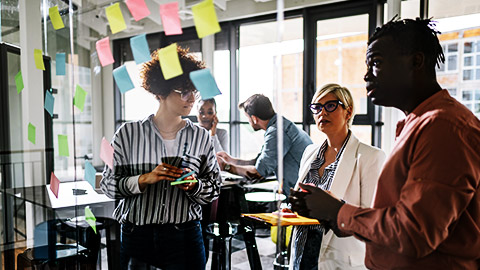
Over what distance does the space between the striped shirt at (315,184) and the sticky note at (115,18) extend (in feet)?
2.90

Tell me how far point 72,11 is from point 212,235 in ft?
3.78

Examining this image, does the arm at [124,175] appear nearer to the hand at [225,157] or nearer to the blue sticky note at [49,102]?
the hand at [225,157]

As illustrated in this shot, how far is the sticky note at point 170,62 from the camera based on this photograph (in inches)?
55.4

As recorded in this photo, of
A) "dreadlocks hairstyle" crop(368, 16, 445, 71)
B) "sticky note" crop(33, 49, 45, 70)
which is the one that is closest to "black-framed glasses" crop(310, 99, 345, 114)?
"dreadlocks hairstyle" crop(368, 16, 445, 71)

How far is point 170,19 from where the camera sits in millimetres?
1423

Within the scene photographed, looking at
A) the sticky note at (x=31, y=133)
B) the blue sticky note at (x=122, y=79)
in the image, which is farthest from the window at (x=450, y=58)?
the sticky note at (x=31, y=133)

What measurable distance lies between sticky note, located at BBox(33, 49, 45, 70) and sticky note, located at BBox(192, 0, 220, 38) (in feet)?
A: 3.89

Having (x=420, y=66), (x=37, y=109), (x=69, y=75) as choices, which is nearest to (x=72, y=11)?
(x=69, y=75)

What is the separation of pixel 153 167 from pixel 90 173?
0.37 m

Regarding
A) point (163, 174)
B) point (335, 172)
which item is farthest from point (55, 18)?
point (335, 172)

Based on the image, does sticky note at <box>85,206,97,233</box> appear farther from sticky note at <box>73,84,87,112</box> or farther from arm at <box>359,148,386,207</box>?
arm at <box>359,148,386,207</box>

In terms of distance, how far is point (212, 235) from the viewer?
1.53 metres

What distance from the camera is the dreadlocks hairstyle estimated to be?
1.06m

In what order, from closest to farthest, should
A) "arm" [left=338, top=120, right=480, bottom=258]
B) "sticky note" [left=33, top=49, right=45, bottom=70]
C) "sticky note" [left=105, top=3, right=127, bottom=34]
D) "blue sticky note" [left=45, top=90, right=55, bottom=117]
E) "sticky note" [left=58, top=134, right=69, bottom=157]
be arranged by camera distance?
"arm" [left=338, top=120, right=480, bottom=258] < "sticky note" [left=105, top=3, right=127, bottom=34] < "sticky note" [left=58, top=134, right=69, bottom=157] < "blue sticky note" [left=45, top=90, right=55, bottom=117] < "sticky note" [left=33, top=49, right=45, bottom=70]
